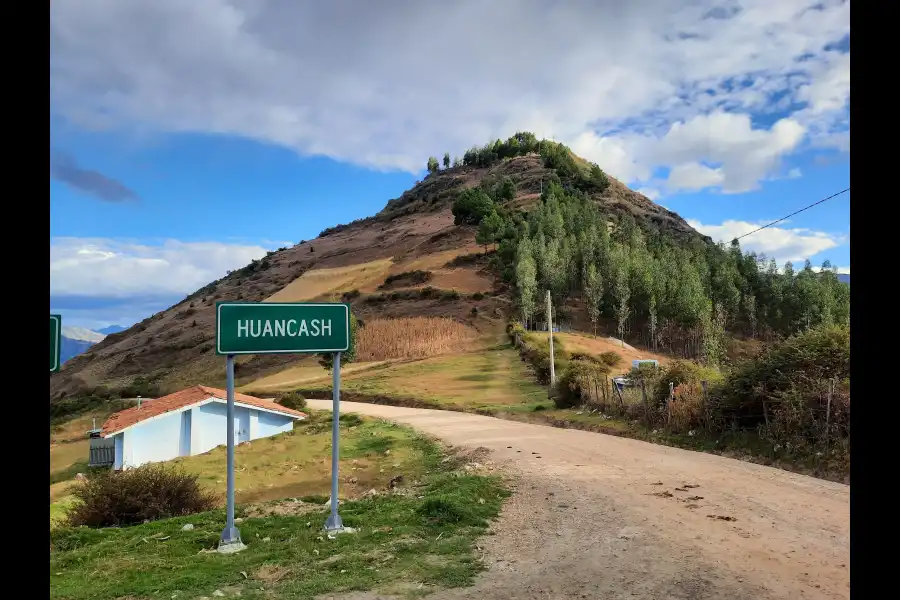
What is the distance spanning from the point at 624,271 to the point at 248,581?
5799cm

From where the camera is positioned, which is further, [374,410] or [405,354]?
[405,354]

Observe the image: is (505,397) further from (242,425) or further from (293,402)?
(242,425)

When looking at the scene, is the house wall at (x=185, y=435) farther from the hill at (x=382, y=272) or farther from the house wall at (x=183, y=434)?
the hill at (x=382, y=272)

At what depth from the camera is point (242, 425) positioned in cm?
2423

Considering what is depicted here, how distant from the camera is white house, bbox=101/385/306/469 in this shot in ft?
70.2

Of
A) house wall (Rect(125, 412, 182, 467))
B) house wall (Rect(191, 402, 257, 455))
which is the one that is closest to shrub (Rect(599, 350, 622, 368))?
house wall (Rect(191, 402, 257, 455))

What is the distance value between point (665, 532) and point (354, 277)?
88.7 m

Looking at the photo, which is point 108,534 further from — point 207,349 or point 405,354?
point 207,349

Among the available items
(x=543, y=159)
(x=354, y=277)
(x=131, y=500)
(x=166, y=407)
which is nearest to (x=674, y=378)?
(x=131, y=500)

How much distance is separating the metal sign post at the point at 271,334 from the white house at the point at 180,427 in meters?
16.4

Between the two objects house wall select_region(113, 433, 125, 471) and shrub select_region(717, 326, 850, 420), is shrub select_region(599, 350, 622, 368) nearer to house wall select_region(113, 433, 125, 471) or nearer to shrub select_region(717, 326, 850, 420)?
shrub select_region(717, 326, 850, 420)

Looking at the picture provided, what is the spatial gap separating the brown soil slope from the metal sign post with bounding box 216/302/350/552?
137 feet
